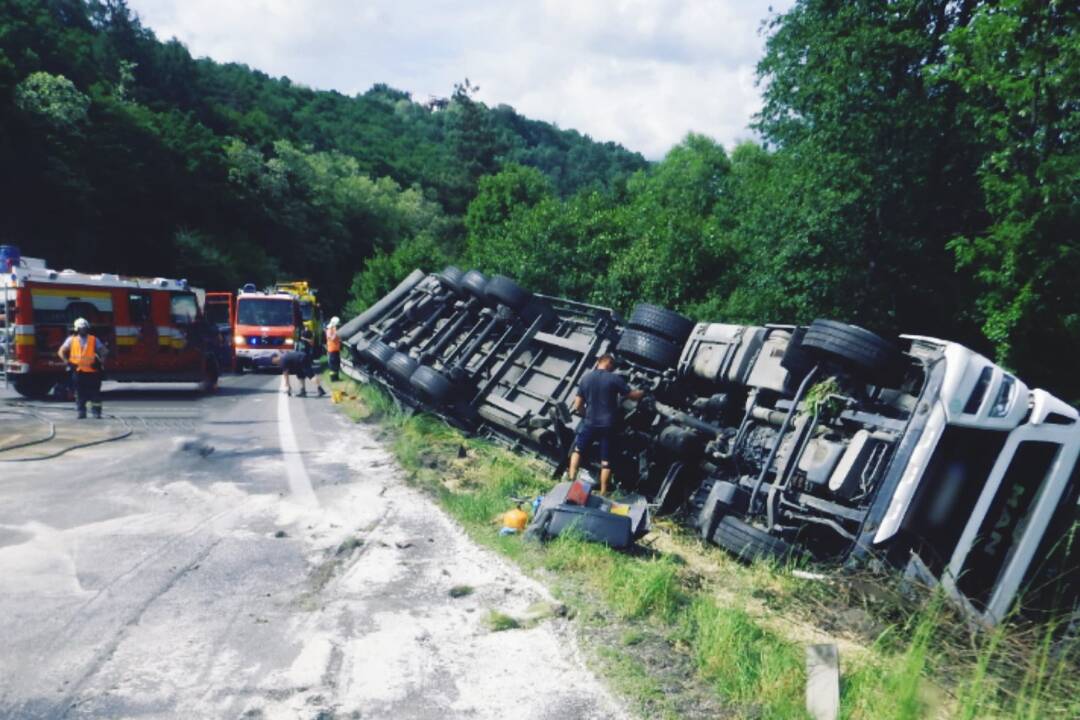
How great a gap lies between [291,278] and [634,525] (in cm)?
4687

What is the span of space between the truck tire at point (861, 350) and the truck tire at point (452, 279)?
674cm

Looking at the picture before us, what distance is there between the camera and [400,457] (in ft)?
30.3

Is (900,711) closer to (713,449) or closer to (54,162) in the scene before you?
(713,449)

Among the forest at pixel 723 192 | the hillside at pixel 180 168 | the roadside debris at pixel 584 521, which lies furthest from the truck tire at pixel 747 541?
the hillside at pixel 180 168

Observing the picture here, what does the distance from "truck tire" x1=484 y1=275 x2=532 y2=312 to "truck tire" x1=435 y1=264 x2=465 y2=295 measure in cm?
91

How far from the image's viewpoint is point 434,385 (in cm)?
1055

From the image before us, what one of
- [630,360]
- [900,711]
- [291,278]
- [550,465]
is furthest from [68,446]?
[291,278]

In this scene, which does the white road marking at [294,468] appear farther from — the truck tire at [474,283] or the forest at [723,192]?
the forest at [723,192]

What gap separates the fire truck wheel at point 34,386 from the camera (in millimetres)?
13859

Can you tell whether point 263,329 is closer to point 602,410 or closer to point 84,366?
point 84,366

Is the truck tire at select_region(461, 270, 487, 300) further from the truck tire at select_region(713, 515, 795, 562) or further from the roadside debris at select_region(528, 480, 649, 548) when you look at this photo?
the truck tire at select_region(713, 515, 795, 562)

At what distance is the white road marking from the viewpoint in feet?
24.3

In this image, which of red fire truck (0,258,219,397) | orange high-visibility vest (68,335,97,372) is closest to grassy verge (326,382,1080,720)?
orange high-visibility vest (68,335,97,372)

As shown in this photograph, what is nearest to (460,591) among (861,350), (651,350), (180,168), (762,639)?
(762,639)
